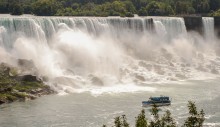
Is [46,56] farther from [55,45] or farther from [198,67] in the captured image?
[198,67]

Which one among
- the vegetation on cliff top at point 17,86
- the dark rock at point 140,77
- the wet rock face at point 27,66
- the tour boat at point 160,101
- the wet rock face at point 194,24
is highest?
the wet rock face at point 194,24

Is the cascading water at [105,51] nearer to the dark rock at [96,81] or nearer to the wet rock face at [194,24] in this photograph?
the dark rock at [96,81]

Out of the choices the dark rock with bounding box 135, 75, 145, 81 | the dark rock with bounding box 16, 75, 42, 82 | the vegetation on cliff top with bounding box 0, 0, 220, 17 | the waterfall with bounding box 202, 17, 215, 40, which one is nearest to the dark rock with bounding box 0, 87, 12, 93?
the dark rock with bounding box 16, 75, 42, 82

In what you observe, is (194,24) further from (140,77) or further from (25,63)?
(25,63)

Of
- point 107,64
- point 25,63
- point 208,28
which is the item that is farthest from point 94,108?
point 208,28

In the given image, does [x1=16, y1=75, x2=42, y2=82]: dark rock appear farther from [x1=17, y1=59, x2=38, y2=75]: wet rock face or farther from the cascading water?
the cascading water

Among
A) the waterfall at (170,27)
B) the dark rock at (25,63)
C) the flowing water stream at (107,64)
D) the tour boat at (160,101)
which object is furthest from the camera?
the waterfall at (170,27)

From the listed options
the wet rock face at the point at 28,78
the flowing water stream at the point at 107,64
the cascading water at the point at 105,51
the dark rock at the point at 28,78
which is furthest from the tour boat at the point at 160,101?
the dark rock at the point at 28,78
